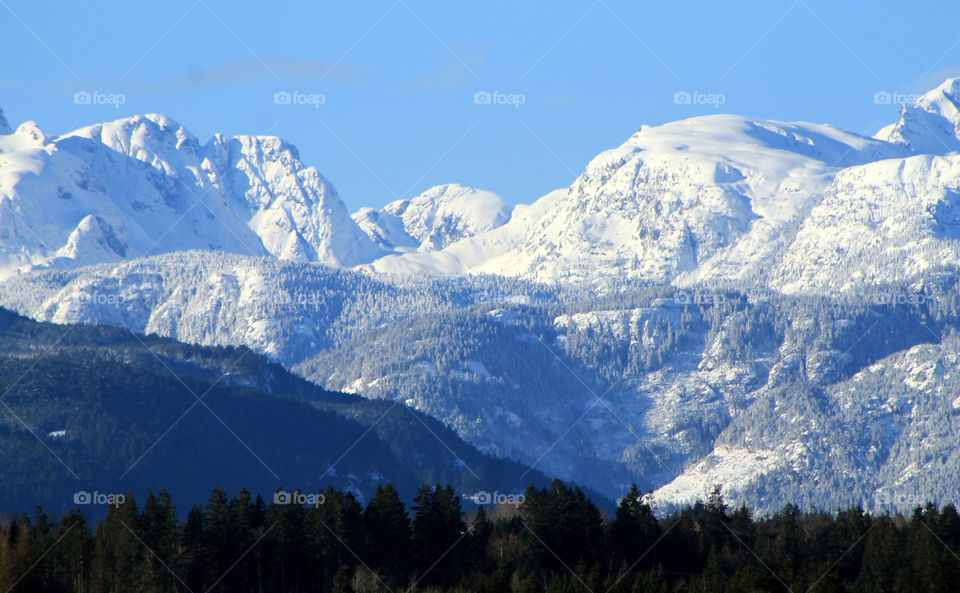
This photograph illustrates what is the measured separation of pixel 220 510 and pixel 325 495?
1426 cm

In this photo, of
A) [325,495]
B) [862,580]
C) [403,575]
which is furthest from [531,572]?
[862,580]

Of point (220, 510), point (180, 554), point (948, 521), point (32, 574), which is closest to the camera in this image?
Result: point (32, 574)

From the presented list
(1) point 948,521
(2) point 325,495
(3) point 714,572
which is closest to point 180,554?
(2) point 325,495

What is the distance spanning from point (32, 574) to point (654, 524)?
81450mm

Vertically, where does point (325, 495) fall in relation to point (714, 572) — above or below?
above

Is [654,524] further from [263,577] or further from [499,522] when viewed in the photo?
[263,577]

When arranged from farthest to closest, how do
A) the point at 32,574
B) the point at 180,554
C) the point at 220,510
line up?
the point at 220,510
the point at 180,554
the point at 32,574

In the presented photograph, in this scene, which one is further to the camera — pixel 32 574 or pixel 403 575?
pixel 403 575

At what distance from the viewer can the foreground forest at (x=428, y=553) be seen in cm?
15688

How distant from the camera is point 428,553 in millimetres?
178875

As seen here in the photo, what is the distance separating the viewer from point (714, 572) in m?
170

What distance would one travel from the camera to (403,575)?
17562 cm

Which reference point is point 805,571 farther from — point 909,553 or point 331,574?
point 331,574

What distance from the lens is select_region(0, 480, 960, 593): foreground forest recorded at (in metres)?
157
